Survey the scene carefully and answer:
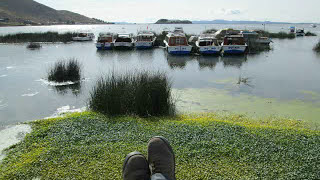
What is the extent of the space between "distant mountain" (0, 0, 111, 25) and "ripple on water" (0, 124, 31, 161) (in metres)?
136

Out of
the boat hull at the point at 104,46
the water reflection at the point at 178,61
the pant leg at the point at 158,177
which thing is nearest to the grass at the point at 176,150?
the pant leg at the point at 158,177

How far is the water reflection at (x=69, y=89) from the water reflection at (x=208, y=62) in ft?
31.6

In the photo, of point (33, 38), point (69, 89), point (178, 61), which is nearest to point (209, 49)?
point (178, 61)

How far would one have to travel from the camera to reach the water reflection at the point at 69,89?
38.2 ft

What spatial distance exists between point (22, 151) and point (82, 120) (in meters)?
1.64

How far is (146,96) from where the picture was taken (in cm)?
712

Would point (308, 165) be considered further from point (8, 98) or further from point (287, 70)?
point (287, 70)

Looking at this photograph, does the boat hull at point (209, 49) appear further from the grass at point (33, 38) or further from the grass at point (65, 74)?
the grass at point (33, 38)

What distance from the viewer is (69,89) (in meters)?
12.2

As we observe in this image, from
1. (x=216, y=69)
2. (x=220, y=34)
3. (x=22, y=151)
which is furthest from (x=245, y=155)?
(x=220, y=34)

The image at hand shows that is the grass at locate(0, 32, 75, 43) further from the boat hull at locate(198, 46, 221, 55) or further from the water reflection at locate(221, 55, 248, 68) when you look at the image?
the water reflection at locate(221, 55, 248, 68)

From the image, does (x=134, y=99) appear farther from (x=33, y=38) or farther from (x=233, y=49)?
(x=33, y=38)

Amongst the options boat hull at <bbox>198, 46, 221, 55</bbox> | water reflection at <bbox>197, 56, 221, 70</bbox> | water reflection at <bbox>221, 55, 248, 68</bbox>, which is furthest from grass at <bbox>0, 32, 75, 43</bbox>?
water reflection at <bbox>221, 55, 248, 68</bbox>

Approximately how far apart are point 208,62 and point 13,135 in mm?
17635
